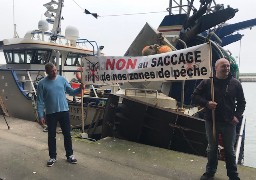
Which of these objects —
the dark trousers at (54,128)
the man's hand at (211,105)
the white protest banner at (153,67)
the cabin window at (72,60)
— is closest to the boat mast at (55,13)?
the cabin window at (72,60)

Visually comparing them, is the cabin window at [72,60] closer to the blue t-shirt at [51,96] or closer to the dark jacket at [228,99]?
the blue t-shirt at [51,96]

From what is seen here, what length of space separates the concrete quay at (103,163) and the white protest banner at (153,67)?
156 centimetres

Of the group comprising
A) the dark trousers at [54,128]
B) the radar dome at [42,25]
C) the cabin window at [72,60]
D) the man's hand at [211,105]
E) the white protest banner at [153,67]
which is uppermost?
the radar dome at [42,25]

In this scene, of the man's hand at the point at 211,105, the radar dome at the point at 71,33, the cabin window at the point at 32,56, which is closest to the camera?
the man's hand at the point at 211,105

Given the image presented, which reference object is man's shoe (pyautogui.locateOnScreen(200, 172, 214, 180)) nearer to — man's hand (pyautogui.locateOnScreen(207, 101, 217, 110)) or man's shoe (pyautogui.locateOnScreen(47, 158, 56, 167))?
man's hand (pyautogui.locateOnScreen(207, 101, 217, 110))

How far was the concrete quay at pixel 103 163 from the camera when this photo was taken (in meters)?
4.75

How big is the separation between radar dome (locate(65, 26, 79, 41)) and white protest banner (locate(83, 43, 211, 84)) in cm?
663

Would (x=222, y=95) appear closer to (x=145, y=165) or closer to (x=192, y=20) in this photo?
(x=145, y=165)

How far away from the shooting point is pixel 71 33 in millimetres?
13562

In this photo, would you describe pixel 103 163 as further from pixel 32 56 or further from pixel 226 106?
pixel 32 56

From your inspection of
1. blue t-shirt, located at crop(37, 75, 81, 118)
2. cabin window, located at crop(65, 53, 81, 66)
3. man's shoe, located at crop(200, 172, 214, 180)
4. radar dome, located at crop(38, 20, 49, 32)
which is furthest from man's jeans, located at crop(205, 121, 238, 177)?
radar dome, located at crop(38, 20, 49, 32)

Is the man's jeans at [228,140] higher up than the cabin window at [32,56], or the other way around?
the cabin window at [32,56]

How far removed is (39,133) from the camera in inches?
304

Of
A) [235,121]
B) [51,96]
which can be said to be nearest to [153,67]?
[51,96]
